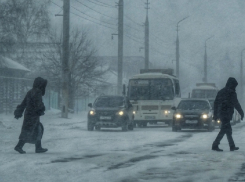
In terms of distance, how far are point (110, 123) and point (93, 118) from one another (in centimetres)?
77

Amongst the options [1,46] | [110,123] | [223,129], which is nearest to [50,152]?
[223,129]

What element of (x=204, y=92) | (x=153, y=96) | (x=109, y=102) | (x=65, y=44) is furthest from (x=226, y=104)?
(x=204, y=92)

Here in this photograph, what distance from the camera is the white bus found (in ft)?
113

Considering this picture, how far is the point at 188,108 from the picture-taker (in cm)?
3064

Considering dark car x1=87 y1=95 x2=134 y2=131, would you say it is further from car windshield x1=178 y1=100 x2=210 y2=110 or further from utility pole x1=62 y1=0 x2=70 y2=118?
utility pole x1=62 y1=0 x2=70 y2=118

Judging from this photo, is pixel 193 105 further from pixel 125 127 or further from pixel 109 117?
pixel 109 117

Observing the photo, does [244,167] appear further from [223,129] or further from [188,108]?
[188,108]

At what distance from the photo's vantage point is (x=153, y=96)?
35.2 m

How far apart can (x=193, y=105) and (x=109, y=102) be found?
148 inches

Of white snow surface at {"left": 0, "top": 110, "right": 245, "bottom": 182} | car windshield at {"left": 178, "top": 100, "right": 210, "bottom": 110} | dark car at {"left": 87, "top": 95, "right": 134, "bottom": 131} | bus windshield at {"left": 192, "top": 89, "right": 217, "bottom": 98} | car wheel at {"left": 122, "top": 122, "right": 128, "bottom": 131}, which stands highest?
bus windshield at {"left": 192, "top": 89, "right": 217, "bottom": 98}

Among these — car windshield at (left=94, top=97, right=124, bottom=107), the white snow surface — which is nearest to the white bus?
car windshield at (left=94, top=97, right=124, bottom=107)

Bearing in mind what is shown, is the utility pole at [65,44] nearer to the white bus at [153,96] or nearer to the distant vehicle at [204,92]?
the white bus at [153,96]

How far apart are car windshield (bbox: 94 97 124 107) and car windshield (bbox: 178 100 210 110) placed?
2.73 meters

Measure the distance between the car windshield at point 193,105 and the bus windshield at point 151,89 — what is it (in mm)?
3934
